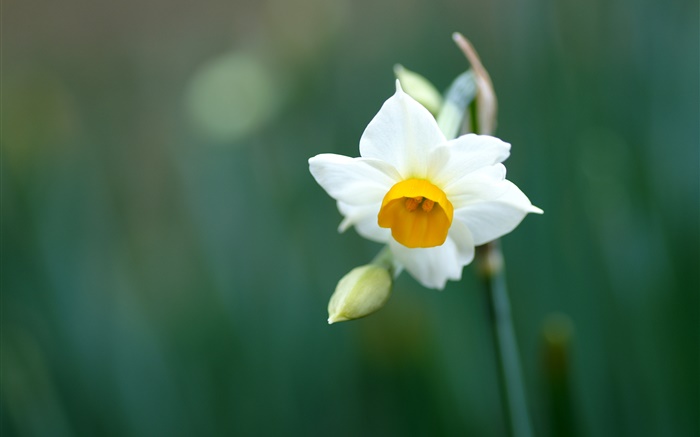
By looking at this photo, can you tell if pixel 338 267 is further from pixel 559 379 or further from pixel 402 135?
pixel 402 135

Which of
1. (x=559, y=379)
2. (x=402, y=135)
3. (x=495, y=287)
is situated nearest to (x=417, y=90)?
(x=402, y=135)

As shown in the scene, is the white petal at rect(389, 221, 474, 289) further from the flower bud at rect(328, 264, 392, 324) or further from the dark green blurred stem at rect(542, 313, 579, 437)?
the dark green blurred stem at rect(542, 313, 579, 437)

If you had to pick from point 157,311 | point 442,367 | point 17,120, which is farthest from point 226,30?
point 442,367

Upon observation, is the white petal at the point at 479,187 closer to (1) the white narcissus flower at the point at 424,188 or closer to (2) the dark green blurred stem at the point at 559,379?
(1) the white narcissus flower at the point at 424,188

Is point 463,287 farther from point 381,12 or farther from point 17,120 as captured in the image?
point 381,12

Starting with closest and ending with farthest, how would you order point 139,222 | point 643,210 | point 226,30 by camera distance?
point 643,210, point 139,222, point 226,30

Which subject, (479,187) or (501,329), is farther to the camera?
(501,329)
